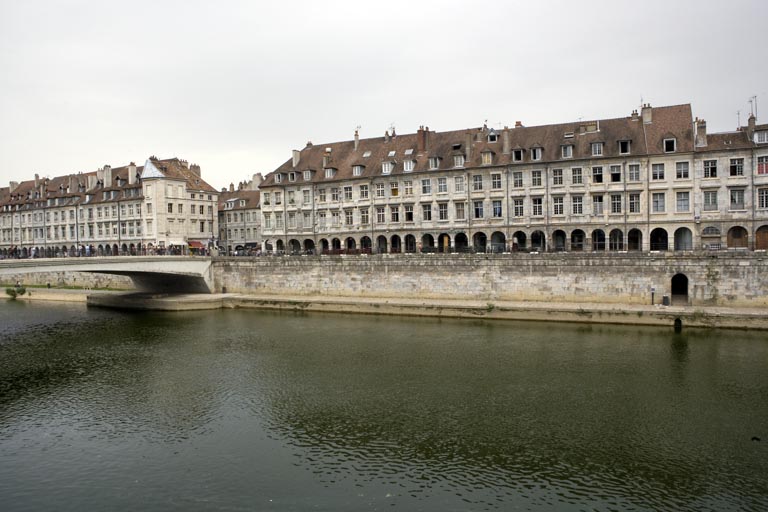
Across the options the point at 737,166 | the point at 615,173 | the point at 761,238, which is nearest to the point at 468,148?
the point at 615,173

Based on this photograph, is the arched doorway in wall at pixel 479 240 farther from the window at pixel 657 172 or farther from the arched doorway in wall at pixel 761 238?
the arched doorway in wall at pixel 761 238

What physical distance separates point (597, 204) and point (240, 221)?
45355mm

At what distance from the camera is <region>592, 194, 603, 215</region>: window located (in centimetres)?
4503

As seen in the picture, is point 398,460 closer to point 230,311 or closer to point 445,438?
point 445,438

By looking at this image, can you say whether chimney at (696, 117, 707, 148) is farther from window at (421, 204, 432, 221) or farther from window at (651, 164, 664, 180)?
window at (421, 204, 432, 221)

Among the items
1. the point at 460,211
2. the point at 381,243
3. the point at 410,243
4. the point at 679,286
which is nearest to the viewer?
the point at 679,286

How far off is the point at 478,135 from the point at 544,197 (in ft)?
29.7

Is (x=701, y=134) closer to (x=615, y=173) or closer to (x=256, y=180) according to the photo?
(x=615, y=173)

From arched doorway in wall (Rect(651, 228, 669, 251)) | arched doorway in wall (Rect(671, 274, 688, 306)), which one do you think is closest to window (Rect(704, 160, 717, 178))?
arched doorway in wall (Rect(651, 228, 669, 251))

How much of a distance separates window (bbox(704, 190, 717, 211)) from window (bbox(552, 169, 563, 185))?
407 inches

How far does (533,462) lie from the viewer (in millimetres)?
15461

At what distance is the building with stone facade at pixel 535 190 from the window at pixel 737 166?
0.23ft

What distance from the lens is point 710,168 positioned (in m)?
42.1

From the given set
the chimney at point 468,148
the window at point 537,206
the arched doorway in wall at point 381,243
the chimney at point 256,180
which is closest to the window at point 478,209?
the chimney at point 468,148
